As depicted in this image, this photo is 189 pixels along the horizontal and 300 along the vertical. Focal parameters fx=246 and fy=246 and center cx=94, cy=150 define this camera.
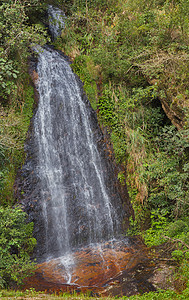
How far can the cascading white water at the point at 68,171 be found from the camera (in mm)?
7684

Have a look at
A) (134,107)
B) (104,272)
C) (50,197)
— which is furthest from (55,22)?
(104,272)


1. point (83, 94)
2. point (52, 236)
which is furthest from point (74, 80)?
point (52, 236)

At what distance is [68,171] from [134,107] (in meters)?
3.63

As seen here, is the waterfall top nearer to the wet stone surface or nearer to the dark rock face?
the dark rock face

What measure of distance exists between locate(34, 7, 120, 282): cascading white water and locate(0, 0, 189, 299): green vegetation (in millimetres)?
623

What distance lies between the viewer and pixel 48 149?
857 centimetres

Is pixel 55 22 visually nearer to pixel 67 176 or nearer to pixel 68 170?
pixel 68 170

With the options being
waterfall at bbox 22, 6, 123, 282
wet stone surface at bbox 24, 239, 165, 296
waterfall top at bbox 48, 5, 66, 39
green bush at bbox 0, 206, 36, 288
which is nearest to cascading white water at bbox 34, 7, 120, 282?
waterfall at bbox 22, 6, 123, 282

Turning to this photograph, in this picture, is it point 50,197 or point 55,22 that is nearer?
point 50,197

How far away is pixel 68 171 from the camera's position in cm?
849

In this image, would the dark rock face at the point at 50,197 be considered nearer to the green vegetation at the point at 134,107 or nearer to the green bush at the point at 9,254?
the green vegetation at the point at 134,107

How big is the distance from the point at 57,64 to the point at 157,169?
6145 mm

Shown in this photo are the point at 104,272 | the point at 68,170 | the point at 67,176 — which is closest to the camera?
the point at 104,272

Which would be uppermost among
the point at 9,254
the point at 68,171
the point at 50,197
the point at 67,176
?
the point at 68,171
